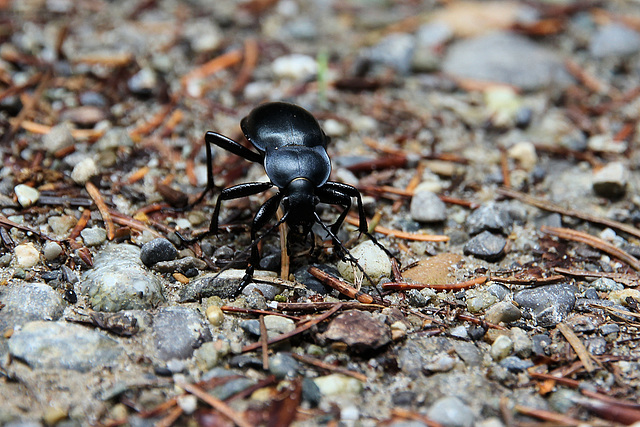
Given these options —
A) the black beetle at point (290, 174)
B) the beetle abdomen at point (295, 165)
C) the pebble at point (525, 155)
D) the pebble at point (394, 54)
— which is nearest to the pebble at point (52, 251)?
the black beetle at point (290, 174)

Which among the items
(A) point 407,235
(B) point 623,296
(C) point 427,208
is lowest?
(B) point 623,296

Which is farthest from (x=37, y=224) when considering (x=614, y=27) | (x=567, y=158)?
(x=614, y=27)

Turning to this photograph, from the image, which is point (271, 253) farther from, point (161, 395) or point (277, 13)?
point (277, 13)

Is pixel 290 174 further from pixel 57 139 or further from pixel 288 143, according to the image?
pixel 57 139

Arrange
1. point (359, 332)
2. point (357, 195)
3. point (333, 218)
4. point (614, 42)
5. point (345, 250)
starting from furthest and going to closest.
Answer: point (614, 42) < point (333, 218) < point (357, 195) < point (345, 250) < point (359, 332)

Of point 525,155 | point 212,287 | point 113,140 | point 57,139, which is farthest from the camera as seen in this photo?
point 525,155

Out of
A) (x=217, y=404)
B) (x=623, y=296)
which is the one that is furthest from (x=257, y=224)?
(x=623, y=296)

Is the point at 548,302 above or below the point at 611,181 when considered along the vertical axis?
below
